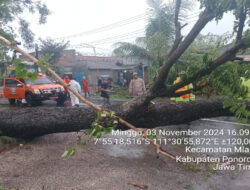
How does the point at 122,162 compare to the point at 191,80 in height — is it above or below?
below

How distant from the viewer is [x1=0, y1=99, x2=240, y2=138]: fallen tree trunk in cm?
436

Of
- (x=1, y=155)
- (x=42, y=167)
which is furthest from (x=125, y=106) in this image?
(x=1, y=155)

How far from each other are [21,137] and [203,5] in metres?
4.29

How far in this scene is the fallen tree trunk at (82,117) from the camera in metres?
4.36

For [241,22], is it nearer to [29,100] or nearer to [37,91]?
[37,91]

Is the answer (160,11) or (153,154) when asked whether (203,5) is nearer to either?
(153,154)

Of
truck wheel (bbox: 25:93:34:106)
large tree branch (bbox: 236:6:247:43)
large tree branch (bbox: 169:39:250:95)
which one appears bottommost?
truck wheel (bbox: 25:93:34:106)

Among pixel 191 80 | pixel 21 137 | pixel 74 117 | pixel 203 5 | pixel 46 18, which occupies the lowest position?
pixel 21 137

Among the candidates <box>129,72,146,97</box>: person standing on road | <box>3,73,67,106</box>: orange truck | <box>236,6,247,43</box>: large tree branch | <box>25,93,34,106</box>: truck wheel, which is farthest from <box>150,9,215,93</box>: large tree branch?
<box>25,93,34,106</box>: truck wheel

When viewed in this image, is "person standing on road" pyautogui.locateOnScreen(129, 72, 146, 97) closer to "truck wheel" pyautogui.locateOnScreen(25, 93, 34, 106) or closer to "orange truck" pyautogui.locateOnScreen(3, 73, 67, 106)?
"orange truck" pyautogui.locateOnScreen(3, 73, 67, 106)

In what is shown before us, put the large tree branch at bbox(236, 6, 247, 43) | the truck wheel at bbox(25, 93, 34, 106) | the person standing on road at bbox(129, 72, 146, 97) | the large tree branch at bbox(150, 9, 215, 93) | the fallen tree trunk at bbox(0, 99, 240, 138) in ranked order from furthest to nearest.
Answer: the truck wheel at bbox(25, 93, 34, 106) → the person standing on road at bbox(129, 72, 146, 97) → the fallen tree trunk at bbox(0, 99, 240, 138) → the large tree branch at bbox(150, 9, 215, 93) → the large tree branch at bbox(236, 6, 247, 43)

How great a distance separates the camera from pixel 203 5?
2861 millimetres

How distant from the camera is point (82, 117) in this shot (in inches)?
172

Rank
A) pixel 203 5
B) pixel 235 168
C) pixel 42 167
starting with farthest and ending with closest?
pixel 235 168 < pixel 42 167 < pixel 203 5
